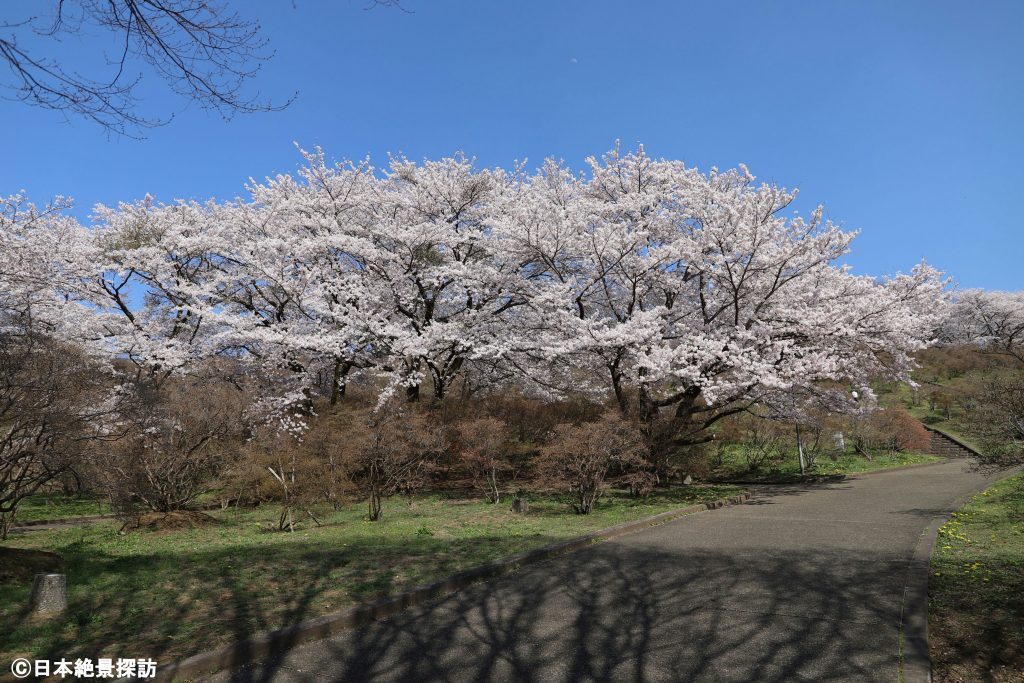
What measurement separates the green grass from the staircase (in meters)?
27.6

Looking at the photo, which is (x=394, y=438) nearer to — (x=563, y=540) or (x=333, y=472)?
(x=333, y=472)

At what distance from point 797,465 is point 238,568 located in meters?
18.3

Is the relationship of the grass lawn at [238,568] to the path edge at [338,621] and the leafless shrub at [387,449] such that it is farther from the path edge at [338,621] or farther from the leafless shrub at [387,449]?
the leafless shrub at [387,449]

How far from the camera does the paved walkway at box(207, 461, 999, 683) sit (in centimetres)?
420

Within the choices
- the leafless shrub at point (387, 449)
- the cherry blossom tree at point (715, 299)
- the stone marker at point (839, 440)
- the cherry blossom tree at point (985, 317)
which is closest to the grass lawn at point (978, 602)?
the cherry blossom tree at point (715, 299)

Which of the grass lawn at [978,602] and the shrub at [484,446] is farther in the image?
the shrub at [484,446]

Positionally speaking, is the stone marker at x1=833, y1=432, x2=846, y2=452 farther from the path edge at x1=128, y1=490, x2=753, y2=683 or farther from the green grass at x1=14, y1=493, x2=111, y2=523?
the green grass at x1=14, y1=493, x2=111, y2=523

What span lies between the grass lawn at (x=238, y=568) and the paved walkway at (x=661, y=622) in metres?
0.83

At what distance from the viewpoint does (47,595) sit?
208 inches

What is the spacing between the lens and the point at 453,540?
897cm

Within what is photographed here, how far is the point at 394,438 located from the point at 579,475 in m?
Answer: 3.95

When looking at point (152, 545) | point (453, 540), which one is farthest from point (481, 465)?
point (152, 545)

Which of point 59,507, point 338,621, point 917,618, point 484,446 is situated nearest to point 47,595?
point 338,621

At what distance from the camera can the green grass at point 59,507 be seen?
46.1 feet
